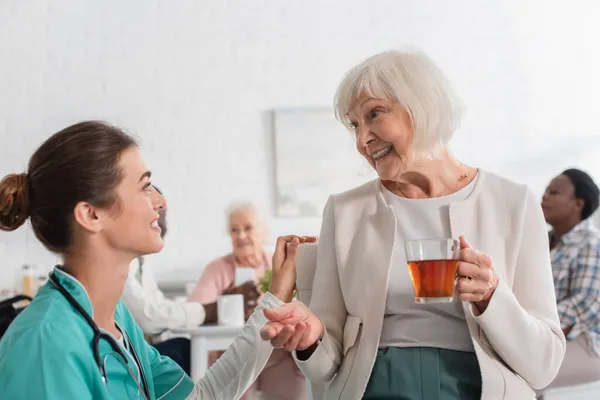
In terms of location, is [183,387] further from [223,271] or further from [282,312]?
[223,271]

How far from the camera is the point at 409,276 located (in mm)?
1619

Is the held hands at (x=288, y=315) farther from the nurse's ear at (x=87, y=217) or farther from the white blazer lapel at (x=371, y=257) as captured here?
the nurse's ear at (x=87, y=217)

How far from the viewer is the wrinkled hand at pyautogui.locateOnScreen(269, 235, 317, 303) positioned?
1.73 meters

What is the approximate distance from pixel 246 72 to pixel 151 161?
2.80ft

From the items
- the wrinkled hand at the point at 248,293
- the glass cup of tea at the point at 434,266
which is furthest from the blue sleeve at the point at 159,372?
the wrinkled hand at the point at 248,293

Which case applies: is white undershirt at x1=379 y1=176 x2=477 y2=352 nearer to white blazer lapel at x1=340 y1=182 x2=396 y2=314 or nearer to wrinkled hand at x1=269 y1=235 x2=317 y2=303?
white blazer lapel at x1=340 y1=182 x2=396 y2=314

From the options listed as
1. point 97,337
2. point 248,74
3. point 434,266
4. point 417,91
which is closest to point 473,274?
point 434,266

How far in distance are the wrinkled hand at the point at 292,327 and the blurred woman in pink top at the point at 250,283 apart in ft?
5.67

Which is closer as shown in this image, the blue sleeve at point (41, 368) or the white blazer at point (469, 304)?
the blue sleeve at point (41, 368)

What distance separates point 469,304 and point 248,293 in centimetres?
202

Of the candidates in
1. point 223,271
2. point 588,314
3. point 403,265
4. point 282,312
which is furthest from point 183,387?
point 223,271

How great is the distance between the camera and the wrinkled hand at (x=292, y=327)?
141 cm

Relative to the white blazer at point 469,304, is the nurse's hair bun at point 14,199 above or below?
above

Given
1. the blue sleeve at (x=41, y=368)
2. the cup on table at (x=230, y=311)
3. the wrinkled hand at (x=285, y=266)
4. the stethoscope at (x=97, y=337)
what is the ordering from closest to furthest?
the blue sleeve at (x=41, y=368), the stethoscope at (x=97, y=337), the wrinkled hand at (x=285, y=266), the cup on table at (x=230, y=311)
